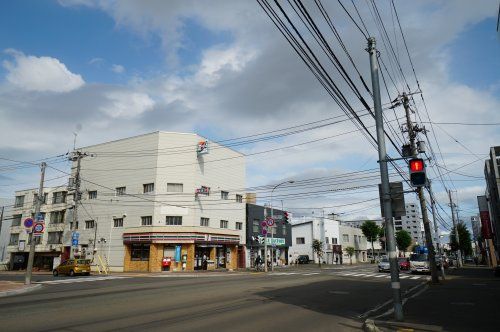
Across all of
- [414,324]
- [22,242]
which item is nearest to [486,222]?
[414,324]

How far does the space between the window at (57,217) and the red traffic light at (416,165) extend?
51642 millimetres

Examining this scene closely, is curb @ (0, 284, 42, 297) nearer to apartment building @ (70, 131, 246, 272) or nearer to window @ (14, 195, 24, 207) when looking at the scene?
apartment building @ (70, 131, 246, 272)

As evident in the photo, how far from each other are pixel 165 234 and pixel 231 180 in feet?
43.1

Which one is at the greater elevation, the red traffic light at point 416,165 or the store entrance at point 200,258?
the red traffic light at point 416,165

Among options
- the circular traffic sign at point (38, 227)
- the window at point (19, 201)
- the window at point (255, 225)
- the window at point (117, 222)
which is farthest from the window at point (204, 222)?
the window at point (19, 201)

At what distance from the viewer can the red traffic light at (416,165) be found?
1064 centimetres

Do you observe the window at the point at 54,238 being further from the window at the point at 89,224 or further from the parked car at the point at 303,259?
the parked car at the point at 303,259

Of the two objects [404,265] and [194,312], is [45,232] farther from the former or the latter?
[194,312]

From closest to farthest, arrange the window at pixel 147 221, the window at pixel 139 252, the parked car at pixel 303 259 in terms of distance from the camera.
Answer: the window at pixel 139 252 < the window at pixel 147 221 < the parked car at pixel 303 259

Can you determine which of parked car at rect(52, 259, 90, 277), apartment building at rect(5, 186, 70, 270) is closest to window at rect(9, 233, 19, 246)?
apartment building at rect(5, 186, 70, 270)

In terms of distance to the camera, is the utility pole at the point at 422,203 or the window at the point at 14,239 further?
the window at the point at 14,239

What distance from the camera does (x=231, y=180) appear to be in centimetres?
5138

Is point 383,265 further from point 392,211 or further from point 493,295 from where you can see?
point 392,211

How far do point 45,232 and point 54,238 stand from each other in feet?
6.81
